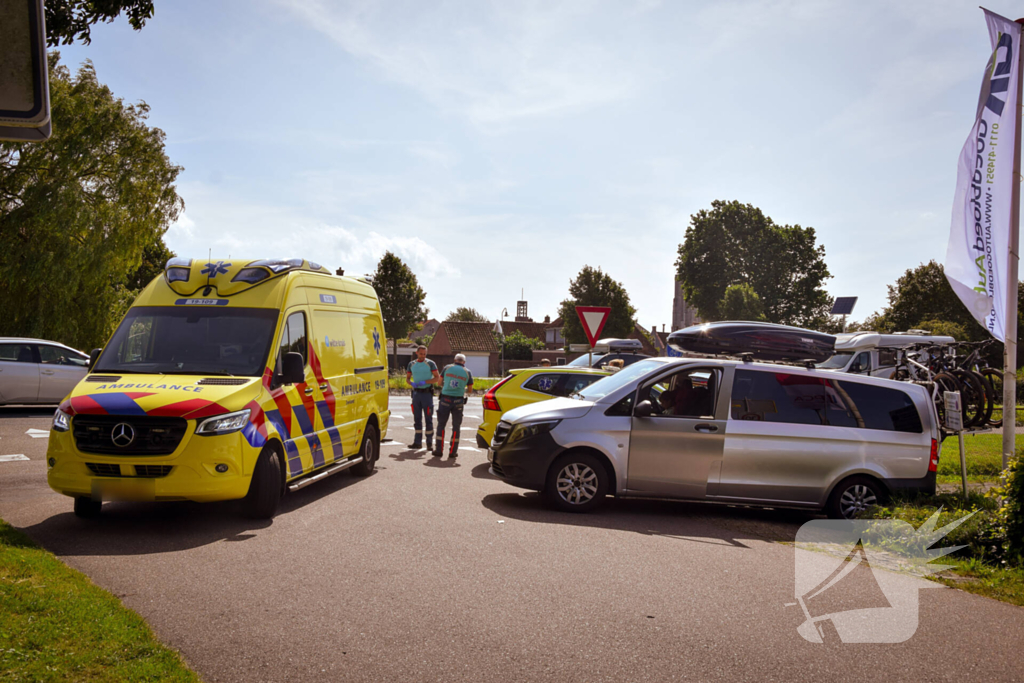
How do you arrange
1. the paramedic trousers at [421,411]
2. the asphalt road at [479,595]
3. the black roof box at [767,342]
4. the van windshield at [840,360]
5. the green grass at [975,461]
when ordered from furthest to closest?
the van windshield at [840,360] → the paramedic trousers at [421,411] → the green grass at [975,461] → the black roof box at [767,342] → the asphalt road at [479,595]

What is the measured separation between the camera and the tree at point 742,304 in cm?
5606

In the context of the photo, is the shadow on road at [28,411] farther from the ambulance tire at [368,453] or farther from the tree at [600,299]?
the tree at [600,299]

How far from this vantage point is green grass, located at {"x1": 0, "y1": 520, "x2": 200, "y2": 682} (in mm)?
3777

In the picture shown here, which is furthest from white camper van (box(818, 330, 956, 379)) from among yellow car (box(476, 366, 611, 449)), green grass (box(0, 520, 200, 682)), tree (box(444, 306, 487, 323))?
tree (box(444, 306, 487, 323))

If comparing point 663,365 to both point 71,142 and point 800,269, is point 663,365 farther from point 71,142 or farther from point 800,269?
point 800,269

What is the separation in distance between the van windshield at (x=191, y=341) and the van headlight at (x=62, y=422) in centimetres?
84

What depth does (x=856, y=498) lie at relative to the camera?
8836 millimetres

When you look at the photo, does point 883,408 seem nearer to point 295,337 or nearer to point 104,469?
point 295,337

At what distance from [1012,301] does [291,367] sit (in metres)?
8.04

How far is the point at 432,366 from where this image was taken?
1429 centimetres

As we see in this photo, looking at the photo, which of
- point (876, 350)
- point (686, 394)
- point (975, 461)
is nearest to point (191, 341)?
point (686, 394)

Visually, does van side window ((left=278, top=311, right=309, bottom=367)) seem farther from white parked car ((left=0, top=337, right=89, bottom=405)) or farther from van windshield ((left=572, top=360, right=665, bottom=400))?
white parked car ((left=0, top=337, right=89, bottom=405))

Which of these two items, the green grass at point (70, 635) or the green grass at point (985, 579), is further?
the green grass at point (985, 579)

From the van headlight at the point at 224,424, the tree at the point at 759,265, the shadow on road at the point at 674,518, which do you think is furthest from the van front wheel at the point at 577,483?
the tree at the point at 759,265
